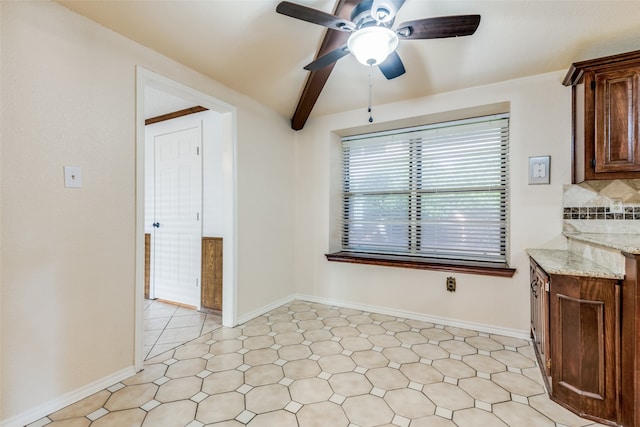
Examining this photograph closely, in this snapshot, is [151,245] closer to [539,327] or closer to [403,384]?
[403,384]

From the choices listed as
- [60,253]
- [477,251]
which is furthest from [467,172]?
[60,253]

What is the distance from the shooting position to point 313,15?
1629 millimetres

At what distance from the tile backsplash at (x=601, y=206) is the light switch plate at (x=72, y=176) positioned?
11.8 ft

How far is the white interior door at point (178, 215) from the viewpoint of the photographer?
3.42 metres

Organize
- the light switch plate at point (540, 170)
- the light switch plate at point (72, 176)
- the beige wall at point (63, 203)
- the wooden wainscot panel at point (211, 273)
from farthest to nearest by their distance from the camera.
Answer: the wooden wainscot panel at point (211, 273), the light switch plate at point (540, 170), the light switch plate at point (72, 176), the beige wall at point (63, 203)

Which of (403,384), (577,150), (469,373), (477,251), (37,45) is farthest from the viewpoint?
(477,251)

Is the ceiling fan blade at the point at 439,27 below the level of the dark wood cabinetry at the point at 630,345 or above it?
above

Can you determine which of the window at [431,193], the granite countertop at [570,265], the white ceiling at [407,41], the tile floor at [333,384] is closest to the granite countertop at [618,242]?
the granite countertop at [570,265]

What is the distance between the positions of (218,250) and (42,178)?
1.76 m

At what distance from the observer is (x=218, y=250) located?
323 centimetres

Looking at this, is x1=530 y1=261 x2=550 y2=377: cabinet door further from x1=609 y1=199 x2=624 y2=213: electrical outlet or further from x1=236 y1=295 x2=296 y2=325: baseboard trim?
x1=236 y1=295 x2=296 y2=325: baseboard trim

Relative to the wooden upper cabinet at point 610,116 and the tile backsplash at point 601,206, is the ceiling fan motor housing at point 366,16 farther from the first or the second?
the tile backsplash at point 601,206

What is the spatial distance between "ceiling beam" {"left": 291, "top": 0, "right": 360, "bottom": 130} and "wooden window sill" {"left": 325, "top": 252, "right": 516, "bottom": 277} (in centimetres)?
172

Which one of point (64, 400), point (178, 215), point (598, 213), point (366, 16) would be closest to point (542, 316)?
point (598, 213)
